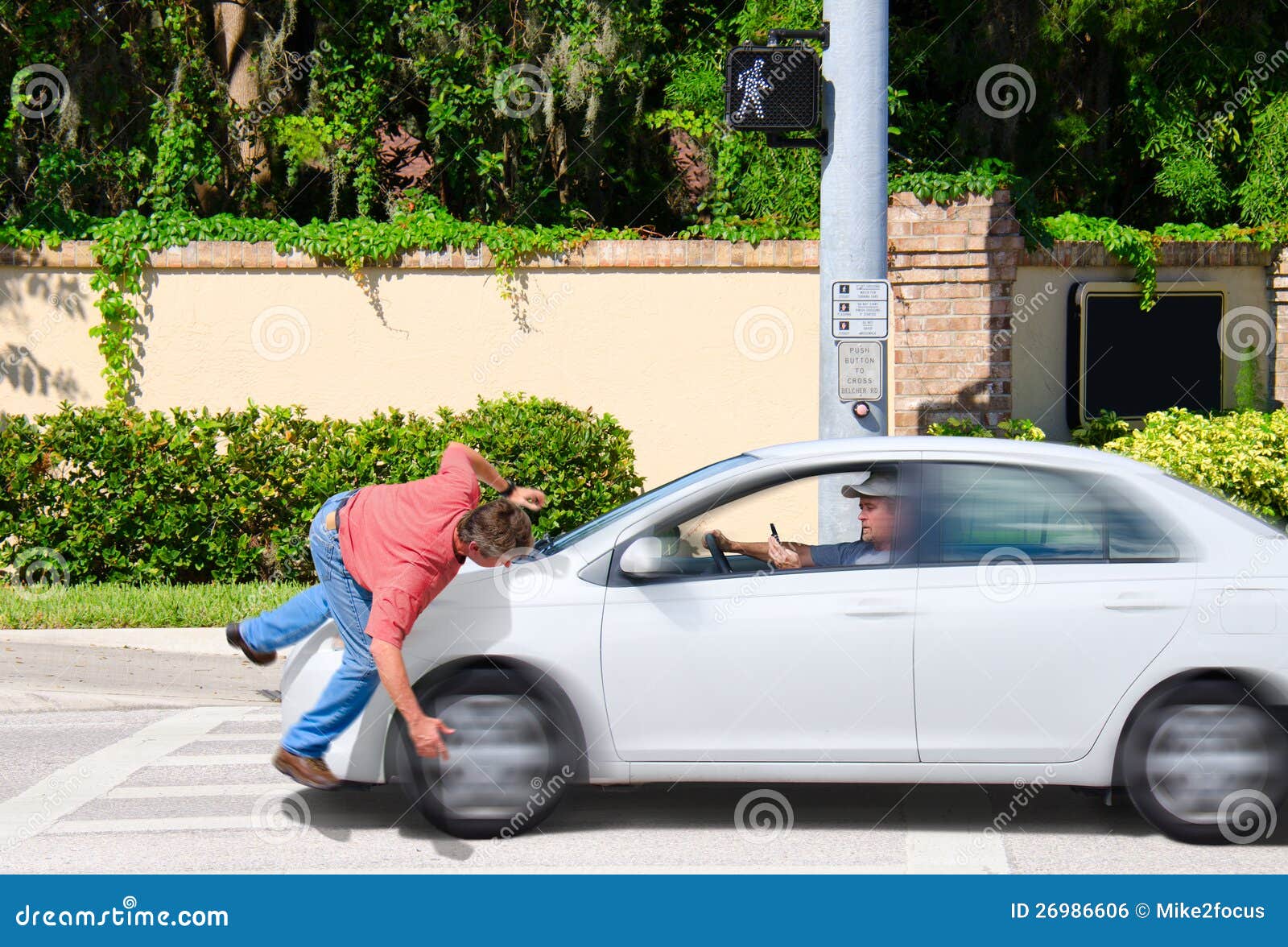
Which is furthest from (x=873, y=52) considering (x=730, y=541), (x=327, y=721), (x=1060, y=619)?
(x=327, y=721)

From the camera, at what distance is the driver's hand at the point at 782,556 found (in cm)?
602

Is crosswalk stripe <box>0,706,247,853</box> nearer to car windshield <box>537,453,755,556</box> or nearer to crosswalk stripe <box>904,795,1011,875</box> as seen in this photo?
car windshield <box>537,453,755,556</box>

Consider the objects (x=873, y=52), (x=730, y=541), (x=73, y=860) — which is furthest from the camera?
(x=873, y=52)

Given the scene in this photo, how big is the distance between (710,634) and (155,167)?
9.26 m

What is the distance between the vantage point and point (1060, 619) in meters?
5.45

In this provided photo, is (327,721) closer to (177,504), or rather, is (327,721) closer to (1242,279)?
(177,504)

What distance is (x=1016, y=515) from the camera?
5.66m

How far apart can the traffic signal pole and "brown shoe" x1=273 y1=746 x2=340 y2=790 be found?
13.5 ft

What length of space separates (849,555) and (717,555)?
60 cm

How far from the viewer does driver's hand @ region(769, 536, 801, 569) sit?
19.7ft

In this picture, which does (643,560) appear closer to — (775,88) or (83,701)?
(775,88)

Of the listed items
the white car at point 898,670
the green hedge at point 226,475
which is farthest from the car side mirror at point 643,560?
the green hedge at point 226,475

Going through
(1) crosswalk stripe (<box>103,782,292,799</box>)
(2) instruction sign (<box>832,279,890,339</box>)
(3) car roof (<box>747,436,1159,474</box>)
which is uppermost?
(2) instruction sign (<box>832,279,890,339</box>)

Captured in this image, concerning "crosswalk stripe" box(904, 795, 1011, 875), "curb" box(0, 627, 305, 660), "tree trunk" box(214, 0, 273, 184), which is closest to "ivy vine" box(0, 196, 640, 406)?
"tree trunk" box(214, 0, 273, 184)
